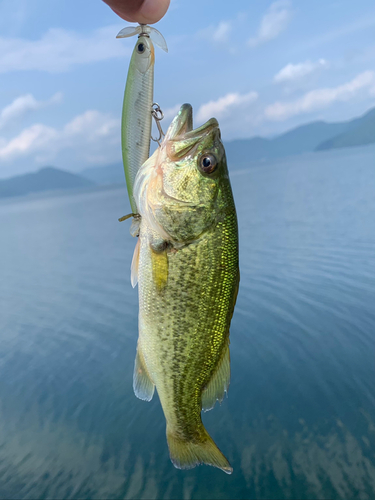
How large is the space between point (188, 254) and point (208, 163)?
0.65m

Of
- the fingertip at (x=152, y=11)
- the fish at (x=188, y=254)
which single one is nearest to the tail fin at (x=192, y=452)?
the fish at (x=188, y=254)

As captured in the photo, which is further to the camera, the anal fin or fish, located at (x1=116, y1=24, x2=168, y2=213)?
the anal fin

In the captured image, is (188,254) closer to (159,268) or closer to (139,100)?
(159,268)

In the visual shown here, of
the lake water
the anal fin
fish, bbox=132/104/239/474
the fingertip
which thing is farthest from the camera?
the lake water

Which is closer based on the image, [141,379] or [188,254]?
[188,254]

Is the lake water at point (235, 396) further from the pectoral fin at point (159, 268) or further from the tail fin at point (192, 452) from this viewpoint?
the pectoral fin at point (159, 268)

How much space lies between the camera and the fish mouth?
8.64 ft

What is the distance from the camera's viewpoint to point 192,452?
2768mm

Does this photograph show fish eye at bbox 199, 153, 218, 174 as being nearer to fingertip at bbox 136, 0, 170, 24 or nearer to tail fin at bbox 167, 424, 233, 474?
fingertip at bbox 136, 0, 170, 24

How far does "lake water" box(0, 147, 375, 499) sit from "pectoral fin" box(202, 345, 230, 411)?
4617 millimetres

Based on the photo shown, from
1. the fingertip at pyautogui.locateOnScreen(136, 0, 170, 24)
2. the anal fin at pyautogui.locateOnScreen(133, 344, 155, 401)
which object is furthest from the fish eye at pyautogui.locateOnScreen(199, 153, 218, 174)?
the anal fin at pyautogui.locateOnScreen(133, 344, 155, 401)

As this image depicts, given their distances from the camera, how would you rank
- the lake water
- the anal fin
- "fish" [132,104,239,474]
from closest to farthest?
"fish" [132,104,239,474]
the anal fin
the lake water

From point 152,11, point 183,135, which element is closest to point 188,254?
point 183,135

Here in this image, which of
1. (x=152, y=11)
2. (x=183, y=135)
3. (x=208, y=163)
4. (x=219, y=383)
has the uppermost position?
(x=152, y=11)
